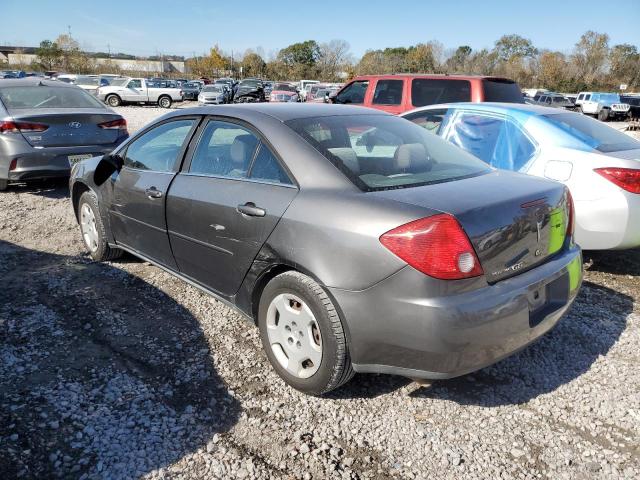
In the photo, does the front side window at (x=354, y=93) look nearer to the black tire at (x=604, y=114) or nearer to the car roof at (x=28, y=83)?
the car roof at (x=28, y=83)

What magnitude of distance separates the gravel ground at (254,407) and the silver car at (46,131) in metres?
3.13

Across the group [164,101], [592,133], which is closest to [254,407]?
[592,133]

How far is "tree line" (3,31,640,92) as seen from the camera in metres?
60.0

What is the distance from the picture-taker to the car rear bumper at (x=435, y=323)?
2.12m

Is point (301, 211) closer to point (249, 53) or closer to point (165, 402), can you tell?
point (165, 402)

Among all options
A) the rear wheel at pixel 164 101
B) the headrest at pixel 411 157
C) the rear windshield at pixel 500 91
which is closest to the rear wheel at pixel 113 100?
the rear wheel at pixel 164 101

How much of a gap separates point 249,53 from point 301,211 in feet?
310

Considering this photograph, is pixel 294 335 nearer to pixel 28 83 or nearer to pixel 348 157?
pixel 348 157

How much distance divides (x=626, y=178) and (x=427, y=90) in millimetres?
5224

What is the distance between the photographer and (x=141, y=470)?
213cm

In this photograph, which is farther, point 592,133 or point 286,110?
point 592,133

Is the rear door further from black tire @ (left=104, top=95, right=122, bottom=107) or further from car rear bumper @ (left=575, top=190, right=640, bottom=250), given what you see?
black tire @ (left=104, top=95, right=122, bottom=107)


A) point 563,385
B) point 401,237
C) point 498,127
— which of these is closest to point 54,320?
point 401,237

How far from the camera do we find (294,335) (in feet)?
8.62
